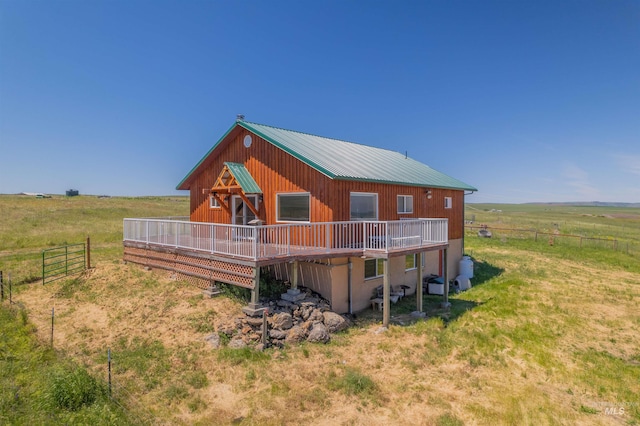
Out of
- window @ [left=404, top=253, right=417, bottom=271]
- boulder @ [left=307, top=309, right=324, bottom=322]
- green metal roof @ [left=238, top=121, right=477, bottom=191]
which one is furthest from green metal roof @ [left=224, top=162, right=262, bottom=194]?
window @ [left=404, top=253, right=417, bottom=271]

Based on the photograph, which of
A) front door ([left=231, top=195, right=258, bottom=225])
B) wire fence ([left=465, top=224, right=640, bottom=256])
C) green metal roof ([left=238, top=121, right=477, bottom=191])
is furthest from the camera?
wire fence ([left=465, top=224, right=640, bottom=256])

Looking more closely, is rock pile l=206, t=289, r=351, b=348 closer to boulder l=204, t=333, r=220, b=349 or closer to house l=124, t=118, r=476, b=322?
boulder l=204, t=333, r=220, b=349

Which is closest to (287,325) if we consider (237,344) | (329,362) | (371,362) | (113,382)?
(237,344)

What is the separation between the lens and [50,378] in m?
6.95

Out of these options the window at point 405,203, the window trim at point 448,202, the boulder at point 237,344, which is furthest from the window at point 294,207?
the window trim at point 448,202

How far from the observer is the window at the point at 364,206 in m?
13.2

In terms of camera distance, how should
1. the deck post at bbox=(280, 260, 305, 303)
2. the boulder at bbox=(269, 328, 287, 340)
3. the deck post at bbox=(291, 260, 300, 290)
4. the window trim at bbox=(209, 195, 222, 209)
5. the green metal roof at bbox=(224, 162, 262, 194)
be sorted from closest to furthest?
the boulder at bbox=(269, 328, 287, 340) < the deck post at bbox=(280, 260, 305, 303) < the deck post at bbox=(291, 260, 300, 290) < the green metal roof at bbox=(224, 162, 262, 194) < the window trim at bbox=(209, 195, 222, 209)

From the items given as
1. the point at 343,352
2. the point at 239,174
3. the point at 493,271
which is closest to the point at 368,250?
the point at 343,352

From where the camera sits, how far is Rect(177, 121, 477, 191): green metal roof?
41.3 feet

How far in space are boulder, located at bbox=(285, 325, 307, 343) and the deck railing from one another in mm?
2212

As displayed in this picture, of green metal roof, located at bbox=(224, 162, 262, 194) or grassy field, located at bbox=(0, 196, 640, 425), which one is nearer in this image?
grassy field, located at bbox=(0, 196, 640, 425)

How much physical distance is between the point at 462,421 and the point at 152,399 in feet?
19.6

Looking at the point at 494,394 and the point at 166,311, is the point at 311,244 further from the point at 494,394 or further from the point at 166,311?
the point at 494,394

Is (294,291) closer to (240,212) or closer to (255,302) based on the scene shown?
(255,302)
